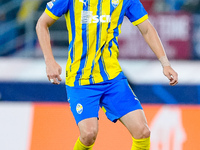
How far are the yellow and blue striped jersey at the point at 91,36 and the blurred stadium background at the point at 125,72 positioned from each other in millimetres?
834

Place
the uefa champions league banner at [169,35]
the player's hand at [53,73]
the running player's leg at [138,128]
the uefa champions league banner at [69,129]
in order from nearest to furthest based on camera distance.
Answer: the player's hand at [53,73]
the running player's leg at [138,128]
the uefa champions league banner at [69,129]
the uefa champions league banner at [169,35]

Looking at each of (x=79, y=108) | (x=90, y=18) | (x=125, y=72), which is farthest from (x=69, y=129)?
(x=125, y=72)

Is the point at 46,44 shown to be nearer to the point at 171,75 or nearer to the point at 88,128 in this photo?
the point at 88,128

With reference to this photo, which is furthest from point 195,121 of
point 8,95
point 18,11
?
point 18,11

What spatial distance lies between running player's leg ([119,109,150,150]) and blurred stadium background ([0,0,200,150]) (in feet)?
2.31

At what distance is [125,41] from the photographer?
32.4 feet

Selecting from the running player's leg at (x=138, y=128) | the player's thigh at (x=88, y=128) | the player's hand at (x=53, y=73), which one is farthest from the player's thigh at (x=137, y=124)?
the player's hand at (x=53, y=73)

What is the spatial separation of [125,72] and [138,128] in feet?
18.8

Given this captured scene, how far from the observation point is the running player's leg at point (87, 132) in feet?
11.1

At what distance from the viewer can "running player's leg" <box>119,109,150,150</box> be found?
11.2 feet

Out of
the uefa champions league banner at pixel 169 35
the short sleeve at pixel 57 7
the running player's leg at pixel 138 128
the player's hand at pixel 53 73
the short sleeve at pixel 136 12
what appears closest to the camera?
the player's hand at pixel 53 73

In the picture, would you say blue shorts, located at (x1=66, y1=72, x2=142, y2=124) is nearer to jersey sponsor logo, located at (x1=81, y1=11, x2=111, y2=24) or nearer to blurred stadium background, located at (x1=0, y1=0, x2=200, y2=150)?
jersey sponsor logo, located at (x1=81, y1=11, x2=111, y2=24)

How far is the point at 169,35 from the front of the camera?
9.82 metres

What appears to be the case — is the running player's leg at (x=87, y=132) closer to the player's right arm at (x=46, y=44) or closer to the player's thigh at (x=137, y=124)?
the player's thigh at (x=137, y=124)
